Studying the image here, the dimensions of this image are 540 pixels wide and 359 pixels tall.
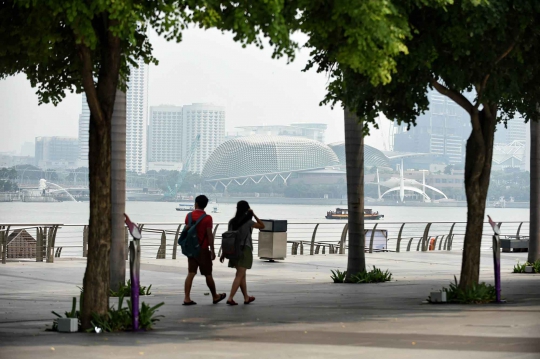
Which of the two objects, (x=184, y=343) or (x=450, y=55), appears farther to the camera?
(x=450, y=55)

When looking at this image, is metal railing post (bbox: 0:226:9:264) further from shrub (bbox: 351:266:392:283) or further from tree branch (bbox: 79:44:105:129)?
tree branch (bbox: 79:44:105:129)

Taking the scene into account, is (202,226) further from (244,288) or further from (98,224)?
(98,224)

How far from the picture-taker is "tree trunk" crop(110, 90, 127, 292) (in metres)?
16.8

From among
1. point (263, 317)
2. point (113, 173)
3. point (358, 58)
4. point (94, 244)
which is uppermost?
point (358, 58)

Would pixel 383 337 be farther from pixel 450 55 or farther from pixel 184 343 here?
pixel 450 55

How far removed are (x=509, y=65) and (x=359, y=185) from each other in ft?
20.2

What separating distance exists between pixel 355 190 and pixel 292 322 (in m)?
8.11

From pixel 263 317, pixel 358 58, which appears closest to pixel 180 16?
pixel 358 58

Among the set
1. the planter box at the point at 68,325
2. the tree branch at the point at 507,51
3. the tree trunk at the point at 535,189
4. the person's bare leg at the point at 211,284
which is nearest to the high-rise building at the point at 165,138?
the tree trunk at the point at 535,189

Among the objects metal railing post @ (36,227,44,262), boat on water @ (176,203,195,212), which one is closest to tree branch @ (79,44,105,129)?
metal railing post @ (36,227,44,262)

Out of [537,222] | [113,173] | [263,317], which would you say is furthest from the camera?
[537,222]

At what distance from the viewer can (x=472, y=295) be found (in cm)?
1495

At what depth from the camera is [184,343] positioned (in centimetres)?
995

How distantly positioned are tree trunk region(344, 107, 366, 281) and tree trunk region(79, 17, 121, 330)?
963cm
